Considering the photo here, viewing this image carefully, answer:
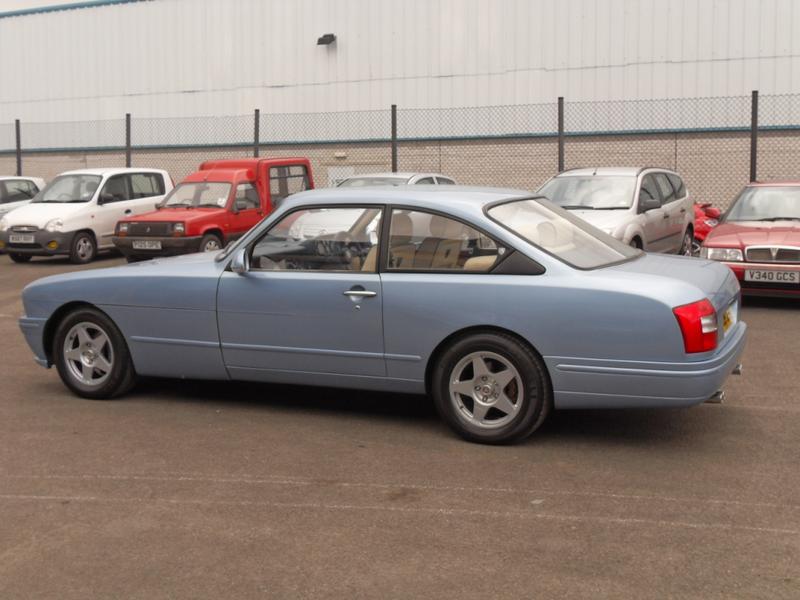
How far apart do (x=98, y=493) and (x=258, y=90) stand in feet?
72.0

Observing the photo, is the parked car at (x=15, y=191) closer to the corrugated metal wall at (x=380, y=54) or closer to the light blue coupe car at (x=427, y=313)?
the corrugated metal wall at (x=380, y=54)

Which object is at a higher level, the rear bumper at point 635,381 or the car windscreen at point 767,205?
the car windscreen at point 767,205

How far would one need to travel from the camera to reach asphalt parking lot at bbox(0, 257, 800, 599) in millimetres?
3955

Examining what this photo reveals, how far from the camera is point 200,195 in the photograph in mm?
15734

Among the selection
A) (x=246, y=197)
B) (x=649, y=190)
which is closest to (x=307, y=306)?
(x=649, y=190)

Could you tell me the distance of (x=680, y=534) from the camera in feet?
14.3

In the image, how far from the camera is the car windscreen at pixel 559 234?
5.93 m

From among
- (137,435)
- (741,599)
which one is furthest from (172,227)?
(741,599)

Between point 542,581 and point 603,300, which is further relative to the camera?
point 603,300

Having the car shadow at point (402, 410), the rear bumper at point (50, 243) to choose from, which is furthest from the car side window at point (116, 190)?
the car shadow at point (402, 410)

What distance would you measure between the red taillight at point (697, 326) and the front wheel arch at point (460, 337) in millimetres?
741

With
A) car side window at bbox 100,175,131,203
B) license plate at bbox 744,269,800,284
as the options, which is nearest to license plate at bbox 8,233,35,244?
car side window at bbox 100,175,131,203

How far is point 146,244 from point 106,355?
840 centimetres

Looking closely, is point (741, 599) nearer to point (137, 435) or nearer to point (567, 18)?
point (137, 435)
